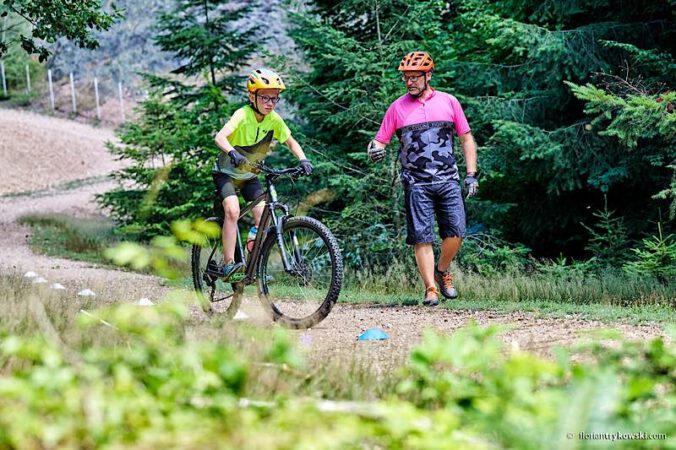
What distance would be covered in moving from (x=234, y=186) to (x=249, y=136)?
1.58 feet

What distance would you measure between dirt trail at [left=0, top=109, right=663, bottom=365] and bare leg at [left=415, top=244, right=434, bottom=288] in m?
0.30

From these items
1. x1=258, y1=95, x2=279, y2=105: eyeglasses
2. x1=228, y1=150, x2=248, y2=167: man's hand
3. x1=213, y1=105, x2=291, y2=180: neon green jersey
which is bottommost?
x1=228, y1=150, x2=248, y2=167: man's hand

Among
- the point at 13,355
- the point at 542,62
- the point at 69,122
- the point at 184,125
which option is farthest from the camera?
the point at 69,122

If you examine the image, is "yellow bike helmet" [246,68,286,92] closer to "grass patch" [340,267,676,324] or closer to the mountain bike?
the mountain bike

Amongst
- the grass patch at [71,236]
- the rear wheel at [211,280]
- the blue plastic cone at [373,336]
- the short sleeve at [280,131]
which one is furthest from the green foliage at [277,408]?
the grass patch at [71,236]

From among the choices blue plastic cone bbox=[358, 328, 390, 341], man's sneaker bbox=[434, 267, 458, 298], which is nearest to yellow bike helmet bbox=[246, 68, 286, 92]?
blue plastic cone bbox=[358, 328, 390, 341]

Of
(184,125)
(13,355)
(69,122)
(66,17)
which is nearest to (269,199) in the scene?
(13,355)

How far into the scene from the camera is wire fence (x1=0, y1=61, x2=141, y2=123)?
47.2m

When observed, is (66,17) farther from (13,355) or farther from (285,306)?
(13,355)

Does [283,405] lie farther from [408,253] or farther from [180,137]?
[180,137]

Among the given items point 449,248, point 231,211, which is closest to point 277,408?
point 231,211

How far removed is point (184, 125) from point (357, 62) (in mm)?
5810

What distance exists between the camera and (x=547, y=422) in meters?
2.51

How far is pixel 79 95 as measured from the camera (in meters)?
49.0
